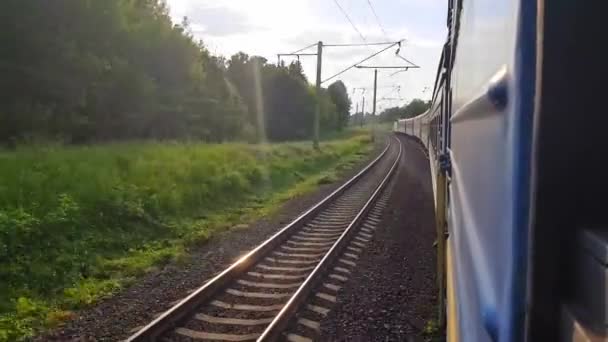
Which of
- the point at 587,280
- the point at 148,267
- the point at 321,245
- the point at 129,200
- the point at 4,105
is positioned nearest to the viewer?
the point at 587,280

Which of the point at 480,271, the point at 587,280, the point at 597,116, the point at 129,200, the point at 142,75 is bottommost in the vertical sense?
the point at 129,200

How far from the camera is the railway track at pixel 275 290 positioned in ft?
17.6

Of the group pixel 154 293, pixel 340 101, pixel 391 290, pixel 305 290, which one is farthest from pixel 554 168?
pixel 340 101

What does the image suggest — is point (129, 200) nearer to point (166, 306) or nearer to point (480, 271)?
point (166, 306)

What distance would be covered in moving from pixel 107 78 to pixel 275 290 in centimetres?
2066

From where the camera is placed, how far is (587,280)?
912mm

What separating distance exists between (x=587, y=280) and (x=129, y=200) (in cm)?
1066

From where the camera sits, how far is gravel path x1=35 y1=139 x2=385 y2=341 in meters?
5.57

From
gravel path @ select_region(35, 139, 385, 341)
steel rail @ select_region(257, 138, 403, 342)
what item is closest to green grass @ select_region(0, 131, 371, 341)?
gravel path @ select_region(35, 139, 385, 341)

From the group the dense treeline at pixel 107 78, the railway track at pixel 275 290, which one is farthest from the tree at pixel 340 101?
the railway track at pixel 275 290

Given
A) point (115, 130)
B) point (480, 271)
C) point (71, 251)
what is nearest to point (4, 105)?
point (115, 130)

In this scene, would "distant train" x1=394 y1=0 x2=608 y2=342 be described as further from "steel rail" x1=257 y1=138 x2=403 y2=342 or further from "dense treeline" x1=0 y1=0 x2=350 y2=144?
"dense treeline" x1=0 y1=0 x2=350 y2=144

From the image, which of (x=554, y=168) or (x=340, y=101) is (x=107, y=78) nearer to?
(x=554, y=168)

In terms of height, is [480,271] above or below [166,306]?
above
